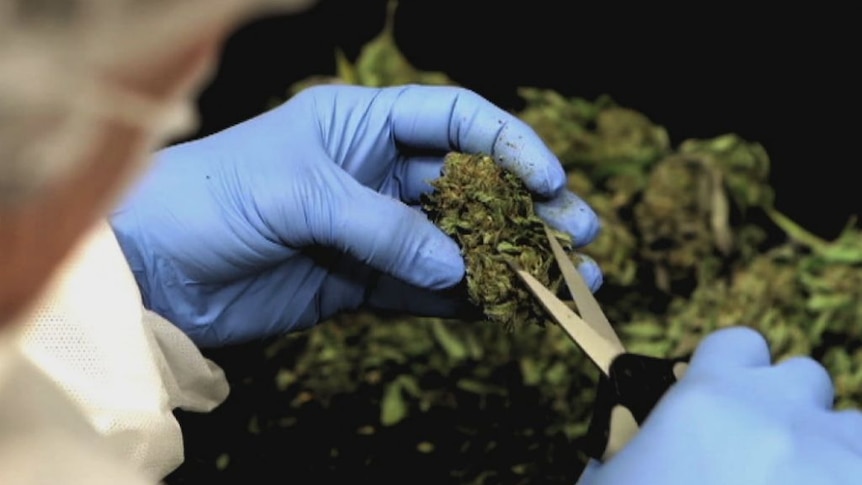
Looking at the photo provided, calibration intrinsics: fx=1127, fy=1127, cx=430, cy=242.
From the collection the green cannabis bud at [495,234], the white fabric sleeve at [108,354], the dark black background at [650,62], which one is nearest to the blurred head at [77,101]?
the white fabric sleeve at [108,354]

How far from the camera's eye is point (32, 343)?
2.99ft

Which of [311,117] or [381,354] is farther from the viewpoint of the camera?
[381,354]

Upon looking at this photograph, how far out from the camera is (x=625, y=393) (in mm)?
1066

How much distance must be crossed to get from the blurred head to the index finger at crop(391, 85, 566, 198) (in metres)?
0.76

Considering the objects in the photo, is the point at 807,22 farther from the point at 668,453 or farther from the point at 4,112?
the point at 4,112

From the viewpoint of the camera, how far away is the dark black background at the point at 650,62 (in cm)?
162

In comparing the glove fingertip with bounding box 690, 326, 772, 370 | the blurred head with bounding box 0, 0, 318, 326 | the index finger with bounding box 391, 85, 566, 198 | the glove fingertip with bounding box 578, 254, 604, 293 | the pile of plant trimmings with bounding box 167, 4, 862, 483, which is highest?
the blurred head with bounding box 0, 0, 318, 326

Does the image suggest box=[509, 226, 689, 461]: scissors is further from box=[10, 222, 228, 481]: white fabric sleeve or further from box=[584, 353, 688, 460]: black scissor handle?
box=[10, 222, 228, 481]: white fabric sleeve

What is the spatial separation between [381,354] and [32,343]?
31.9 inches

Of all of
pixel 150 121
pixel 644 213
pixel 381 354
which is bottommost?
pixel 381 354

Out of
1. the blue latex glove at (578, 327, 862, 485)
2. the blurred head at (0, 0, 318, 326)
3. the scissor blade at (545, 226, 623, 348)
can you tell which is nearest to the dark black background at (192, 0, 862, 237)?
the scissor blade at (545, 226, 623, 348)

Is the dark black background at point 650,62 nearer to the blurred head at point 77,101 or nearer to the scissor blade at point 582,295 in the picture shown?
the scissor blade at point 582,295

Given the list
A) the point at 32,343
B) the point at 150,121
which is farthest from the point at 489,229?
the point at 150,121

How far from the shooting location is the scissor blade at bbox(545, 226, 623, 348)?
3.77 ft
